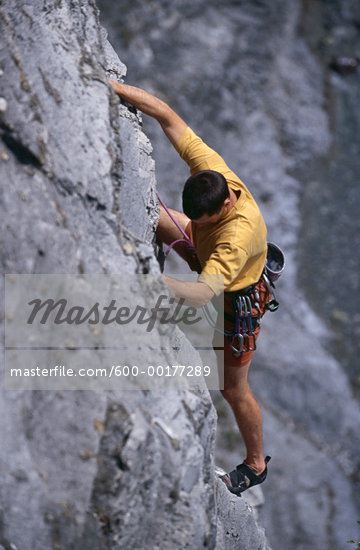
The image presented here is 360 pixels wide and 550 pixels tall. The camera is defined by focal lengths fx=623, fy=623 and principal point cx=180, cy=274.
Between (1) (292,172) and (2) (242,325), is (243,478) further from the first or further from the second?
(1) (292,172)

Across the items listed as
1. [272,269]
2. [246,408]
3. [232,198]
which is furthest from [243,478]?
[232,198]

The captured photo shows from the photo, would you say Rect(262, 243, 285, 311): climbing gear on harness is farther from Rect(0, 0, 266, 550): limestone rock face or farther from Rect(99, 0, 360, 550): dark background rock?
Rect(99, 0, 360, 550): dark background rock

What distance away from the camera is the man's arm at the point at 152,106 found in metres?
5.73

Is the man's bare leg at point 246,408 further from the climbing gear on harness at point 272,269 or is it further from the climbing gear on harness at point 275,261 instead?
the climbing gear on harness at point 275,261

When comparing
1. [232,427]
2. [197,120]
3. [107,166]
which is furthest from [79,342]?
[197,120]

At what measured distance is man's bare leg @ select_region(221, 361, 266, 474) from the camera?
633 centimetres

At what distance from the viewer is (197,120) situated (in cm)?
1599

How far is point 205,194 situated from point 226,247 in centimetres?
48

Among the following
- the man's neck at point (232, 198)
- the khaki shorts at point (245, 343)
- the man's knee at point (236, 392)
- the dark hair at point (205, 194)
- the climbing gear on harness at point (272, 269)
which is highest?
the dark hair at point (205, 194)

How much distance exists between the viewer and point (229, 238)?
17.5 ft

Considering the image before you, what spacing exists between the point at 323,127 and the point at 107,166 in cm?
1350

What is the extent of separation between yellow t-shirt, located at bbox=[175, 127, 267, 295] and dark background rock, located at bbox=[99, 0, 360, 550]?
8.39 metres

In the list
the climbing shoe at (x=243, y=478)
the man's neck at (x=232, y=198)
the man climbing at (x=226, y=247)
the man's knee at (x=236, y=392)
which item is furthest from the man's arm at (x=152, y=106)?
the climbing shoe at (x=243, y=478)

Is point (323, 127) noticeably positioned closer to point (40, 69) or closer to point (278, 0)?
point (278, 0)
